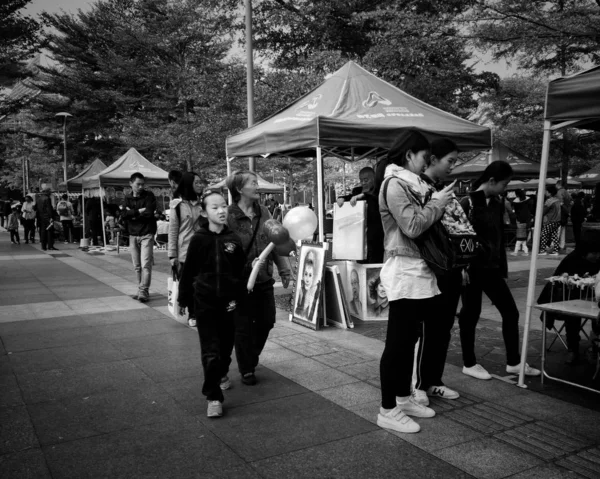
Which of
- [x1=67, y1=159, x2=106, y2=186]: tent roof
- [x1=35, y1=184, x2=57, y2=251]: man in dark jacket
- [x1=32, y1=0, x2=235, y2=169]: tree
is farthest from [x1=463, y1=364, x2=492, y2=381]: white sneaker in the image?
[x1=32, y1=0, x2=235, y2=169]: tree

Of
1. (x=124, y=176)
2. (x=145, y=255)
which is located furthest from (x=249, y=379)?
(x=124, y=176)

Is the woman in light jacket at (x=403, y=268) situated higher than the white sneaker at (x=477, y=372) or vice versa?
the woman in light jacket at (x=403, y=268)

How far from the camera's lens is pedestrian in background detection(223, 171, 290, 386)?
4562 millimetres

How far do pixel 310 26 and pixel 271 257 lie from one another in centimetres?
1722

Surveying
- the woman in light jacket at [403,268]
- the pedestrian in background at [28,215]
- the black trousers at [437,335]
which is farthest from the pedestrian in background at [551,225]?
the pedestrian in background at [28,215]

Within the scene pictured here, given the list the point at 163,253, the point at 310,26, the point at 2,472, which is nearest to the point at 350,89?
the point at 2,472

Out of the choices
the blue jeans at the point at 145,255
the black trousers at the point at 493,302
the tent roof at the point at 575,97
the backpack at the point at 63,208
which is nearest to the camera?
the tent roof at the point at 575,97

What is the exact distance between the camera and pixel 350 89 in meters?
8.10

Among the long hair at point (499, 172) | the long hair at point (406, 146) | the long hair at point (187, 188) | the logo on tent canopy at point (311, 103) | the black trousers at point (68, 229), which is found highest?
the logo on tent canopy at point (311, 103)

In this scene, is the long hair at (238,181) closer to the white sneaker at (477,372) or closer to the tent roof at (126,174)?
the white sneaker at (477,372)

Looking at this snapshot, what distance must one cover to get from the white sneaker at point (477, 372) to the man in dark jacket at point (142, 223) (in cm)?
530

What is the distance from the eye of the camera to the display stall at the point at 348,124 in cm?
699

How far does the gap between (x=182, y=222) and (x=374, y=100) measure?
342cm

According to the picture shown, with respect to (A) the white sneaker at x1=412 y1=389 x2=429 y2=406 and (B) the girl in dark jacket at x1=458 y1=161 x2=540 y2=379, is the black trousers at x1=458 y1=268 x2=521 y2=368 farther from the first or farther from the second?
(A) the white sneaker at x1=412 y1=389 x2=429 y2=406
